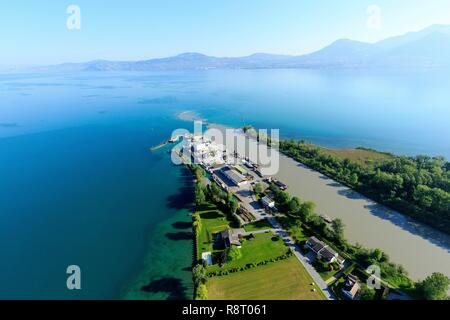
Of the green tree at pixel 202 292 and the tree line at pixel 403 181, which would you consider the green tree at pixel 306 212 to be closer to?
the tree line at pixel 403 181

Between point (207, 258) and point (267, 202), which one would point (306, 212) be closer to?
point (267, 202)

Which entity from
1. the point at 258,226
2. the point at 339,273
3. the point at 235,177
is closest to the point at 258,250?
the point at 258,226

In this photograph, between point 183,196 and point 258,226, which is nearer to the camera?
point 258,226

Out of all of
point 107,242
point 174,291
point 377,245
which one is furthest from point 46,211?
point 377,245

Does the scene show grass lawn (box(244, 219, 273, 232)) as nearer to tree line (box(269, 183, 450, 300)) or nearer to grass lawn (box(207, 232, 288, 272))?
grass lawn (box(207, 232, 288, 272))

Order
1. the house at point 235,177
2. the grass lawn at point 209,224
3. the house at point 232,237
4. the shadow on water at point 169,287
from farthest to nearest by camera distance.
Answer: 1. the house at point 235,177
2. the grass lawn at point 209,224
3. the house at point 232,237
4. the shadow on water at point 169,287

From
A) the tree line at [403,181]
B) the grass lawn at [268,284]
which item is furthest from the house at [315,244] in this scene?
the tree line at [403,181]
